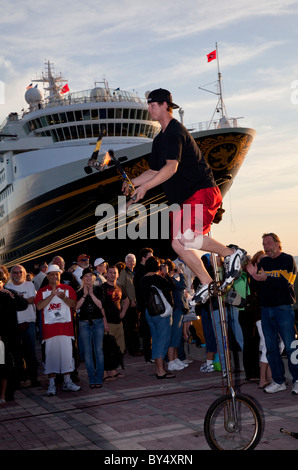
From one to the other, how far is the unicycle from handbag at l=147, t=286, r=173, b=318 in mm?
4692

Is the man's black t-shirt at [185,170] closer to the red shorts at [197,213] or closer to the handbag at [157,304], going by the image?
the red shorts at [197,213]

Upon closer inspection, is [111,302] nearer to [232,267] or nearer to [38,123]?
[232,267]

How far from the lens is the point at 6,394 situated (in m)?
8.22

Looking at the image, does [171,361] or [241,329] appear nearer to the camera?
[241,329]

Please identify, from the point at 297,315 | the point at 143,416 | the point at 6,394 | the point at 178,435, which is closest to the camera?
the point at 178,435

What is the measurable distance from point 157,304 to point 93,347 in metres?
1.33

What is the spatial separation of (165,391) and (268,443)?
311 cm

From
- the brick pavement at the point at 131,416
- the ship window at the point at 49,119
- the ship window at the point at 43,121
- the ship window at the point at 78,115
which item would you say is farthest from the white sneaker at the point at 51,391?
the ship window at the point at 43,121

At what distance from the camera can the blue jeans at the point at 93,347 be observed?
29.6 feet

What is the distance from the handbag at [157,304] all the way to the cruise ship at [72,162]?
16.7m

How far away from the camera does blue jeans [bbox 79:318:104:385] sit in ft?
29.6

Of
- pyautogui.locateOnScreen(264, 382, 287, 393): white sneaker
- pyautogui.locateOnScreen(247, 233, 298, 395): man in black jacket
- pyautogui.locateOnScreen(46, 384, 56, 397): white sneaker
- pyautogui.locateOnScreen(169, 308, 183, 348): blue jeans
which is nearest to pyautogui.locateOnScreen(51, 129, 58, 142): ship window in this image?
pyautogui.locateOnScreen(169, 308, 183, 348): blue jeans
